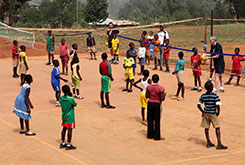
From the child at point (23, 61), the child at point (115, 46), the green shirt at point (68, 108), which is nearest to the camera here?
the green shirt at point (68, 108)

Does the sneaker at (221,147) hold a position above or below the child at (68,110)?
below

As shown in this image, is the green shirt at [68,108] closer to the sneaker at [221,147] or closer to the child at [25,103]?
the child at [25,103]

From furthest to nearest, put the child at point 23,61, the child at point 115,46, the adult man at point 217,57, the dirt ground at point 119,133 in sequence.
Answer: the child at point 115,46
the child at point 23,61
the adult man at point 217,57
the dirt ground at point 119,133

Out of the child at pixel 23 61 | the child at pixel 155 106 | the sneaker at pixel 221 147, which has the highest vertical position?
the child at pixel 23 61

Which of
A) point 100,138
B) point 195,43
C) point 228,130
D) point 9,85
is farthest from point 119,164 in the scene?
point 195,43

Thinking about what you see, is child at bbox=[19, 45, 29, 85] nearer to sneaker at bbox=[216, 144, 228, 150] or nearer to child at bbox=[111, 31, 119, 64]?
child at bbox=[111, 31, 119, 64]

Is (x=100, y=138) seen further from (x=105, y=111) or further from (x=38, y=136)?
(x=105, y=111)

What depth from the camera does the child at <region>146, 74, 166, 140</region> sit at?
11797 mm

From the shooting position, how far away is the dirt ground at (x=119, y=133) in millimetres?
10422

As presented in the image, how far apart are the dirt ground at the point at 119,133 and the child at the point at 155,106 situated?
268 millimetres

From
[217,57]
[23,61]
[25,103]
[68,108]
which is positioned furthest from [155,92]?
[23,61]

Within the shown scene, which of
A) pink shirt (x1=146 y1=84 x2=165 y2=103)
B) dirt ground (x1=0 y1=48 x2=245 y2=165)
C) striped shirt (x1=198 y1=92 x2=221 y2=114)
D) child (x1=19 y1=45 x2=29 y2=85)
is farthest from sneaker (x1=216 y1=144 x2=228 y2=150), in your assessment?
child (x1=19 y1=45 x2=29 y2=85)

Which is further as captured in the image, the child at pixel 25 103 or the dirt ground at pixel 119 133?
the child at pixel 25 103

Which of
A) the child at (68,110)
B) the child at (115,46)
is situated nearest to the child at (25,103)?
the child at (68,110)
